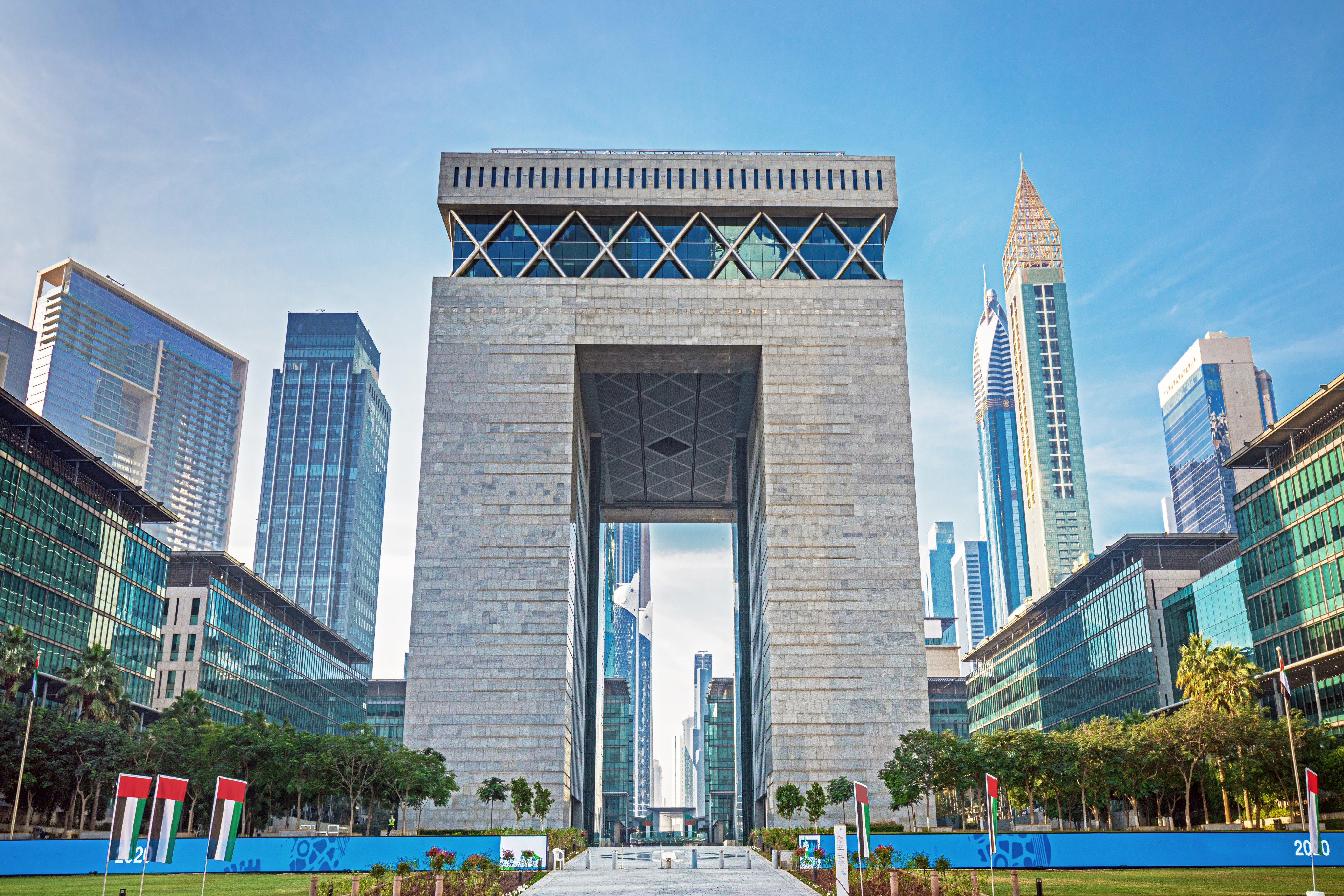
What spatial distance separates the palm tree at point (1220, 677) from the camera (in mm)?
69875

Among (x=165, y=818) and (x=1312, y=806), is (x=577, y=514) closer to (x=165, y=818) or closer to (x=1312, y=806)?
(x=1312, y=806)

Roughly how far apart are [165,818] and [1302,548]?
8027 cm

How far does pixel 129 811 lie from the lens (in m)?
24.2

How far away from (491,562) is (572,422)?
1177 cm

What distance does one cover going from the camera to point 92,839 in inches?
1770

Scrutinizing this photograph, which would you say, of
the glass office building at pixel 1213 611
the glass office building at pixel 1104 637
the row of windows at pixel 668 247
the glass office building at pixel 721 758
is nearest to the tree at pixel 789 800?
the row of windows at pixel 668 247

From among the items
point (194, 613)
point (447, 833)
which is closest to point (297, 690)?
point (194, 613)

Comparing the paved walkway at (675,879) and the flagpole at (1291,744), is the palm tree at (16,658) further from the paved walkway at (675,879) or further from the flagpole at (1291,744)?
the flagpole at (1291,744)

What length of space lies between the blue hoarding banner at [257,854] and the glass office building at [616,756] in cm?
10477

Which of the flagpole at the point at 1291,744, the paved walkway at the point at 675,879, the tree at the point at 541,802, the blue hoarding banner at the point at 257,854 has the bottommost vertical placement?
the paved walkway at the point at 675,879

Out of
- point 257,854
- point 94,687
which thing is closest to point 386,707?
point 94,687

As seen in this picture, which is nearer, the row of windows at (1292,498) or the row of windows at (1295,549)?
the row of windows at (1295,549)

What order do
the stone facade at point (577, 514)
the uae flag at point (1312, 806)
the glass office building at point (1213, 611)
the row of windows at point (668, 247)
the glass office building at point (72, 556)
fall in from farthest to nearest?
the glass office building at point (1213, 611) → the glass office building at point (72, 556) → the row of windows at point (668, 247) → the stone facade at point (577, 514) → the uae flag at point (1312, 806)

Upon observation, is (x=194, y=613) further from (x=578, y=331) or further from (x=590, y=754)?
(x=578, y=331)
